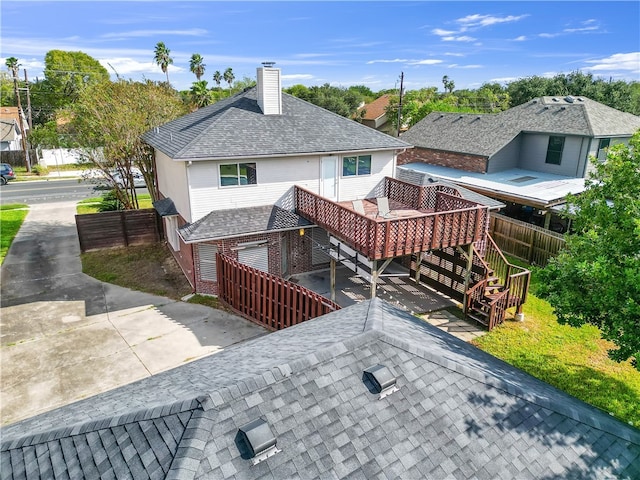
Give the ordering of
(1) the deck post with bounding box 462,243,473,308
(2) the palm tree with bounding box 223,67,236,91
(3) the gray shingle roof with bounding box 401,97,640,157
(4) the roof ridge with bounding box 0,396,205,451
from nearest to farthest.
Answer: (4) the roof ridge with bounding box 0,396,205,451 < (1) the deck post with bounding box 462,243,473,308 < (3) the gray shingle roof with bounding box 401,97,640,157 < (2) the palm tree with bounding box 223,67,236,91

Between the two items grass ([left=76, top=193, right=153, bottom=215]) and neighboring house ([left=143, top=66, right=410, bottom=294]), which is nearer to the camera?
neighboring house ([left=143, top=66, right=410, bottom=294])

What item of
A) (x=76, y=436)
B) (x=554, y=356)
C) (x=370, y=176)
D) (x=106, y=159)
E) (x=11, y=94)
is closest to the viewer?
(x=76, y=436)

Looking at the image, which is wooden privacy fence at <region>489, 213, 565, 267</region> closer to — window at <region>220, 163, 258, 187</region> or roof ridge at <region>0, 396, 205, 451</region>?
window at <region>220, 163, 258, 187</region>

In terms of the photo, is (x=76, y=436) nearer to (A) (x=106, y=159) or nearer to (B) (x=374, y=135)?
(B) (x=374, y=135)

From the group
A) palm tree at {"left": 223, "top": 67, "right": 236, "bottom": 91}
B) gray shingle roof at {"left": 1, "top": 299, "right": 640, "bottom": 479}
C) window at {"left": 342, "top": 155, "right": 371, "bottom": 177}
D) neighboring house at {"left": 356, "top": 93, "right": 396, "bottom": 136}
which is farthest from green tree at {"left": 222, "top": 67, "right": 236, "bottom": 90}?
gray shingle roof at {"left": 1, "top": 299, "right": 640, "bottom": 479}

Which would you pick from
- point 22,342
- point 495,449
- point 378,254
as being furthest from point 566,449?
point 22,342

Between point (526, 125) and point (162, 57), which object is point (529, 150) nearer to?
point (526, 125)
